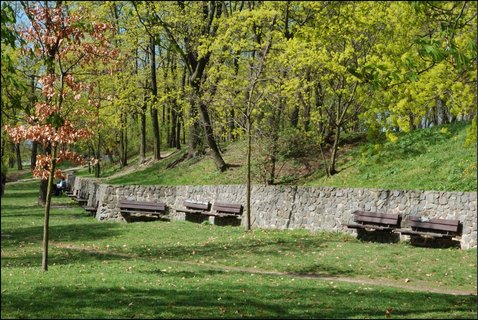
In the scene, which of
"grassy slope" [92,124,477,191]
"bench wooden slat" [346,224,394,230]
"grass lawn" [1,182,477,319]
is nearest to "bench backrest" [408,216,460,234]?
"grass lawn" [1,182,477,319]

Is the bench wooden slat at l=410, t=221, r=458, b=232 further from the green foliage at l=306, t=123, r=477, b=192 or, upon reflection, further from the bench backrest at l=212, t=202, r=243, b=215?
the bench backrest at l=212, t=202, r=243, b=215

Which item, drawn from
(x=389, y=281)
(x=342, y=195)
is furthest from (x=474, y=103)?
(x=342, y=195)

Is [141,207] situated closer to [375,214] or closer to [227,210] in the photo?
[227,210]

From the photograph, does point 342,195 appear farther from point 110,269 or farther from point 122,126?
point 122,126

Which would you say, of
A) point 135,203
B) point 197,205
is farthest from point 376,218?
point 135,203

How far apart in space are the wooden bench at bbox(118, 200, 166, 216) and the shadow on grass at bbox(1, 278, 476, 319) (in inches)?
516

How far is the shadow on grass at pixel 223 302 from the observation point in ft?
25.1

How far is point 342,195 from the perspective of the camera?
1850 cm

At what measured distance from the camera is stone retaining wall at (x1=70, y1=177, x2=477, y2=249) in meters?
15.8

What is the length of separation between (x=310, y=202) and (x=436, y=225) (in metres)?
4.69

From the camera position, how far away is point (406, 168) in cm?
2045

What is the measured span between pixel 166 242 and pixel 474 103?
34.7 feet

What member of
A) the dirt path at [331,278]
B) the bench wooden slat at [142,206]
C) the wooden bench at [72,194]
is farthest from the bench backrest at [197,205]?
the wooden bench at [72,194]

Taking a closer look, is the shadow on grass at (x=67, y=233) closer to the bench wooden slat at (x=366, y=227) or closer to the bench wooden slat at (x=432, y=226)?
the bench wooden slat at (x=366, y=227)
